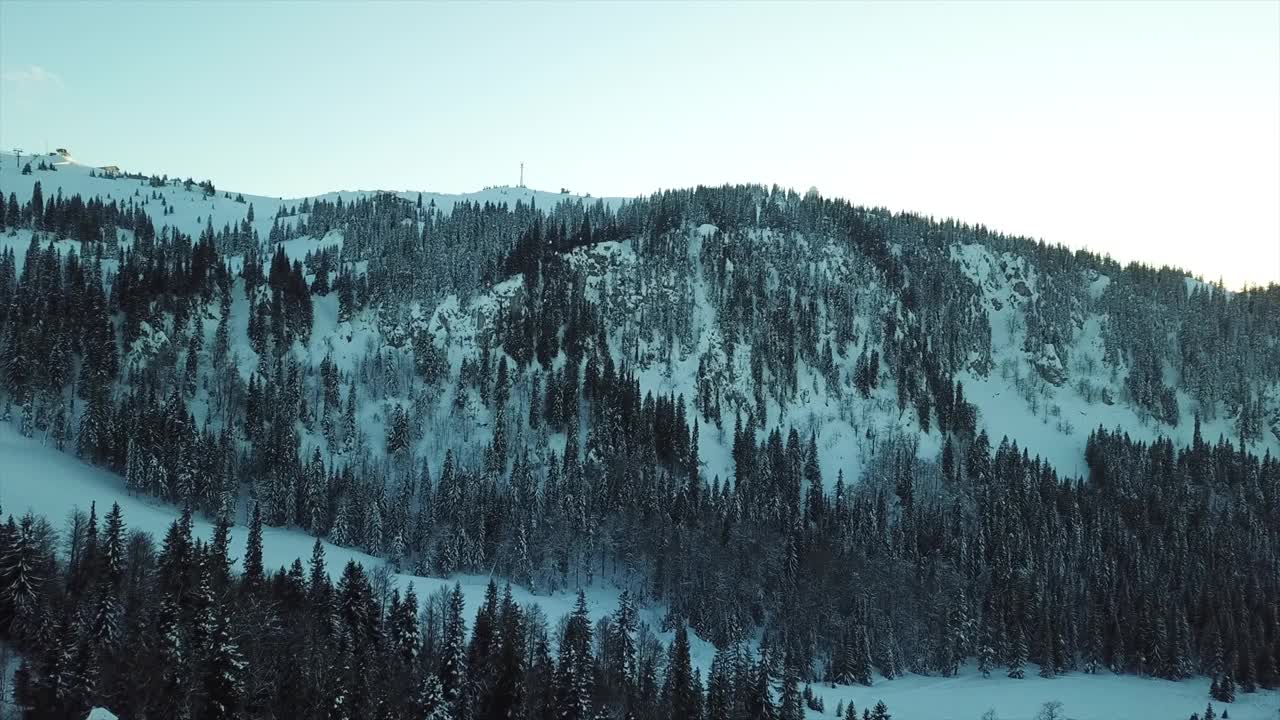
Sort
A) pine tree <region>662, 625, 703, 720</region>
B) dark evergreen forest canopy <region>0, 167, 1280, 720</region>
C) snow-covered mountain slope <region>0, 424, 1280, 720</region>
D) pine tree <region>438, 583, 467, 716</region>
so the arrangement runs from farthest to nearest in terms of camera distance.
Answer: snow-covered mountain slope <region>0, 424, 1280, 720</region> < pine tree <region>662, 625, 703, 720</region> < dark evergreen forest canopy <region>0, 167, 1280, 720</region> < pine tree <region>438, 583, 467, 716</region>

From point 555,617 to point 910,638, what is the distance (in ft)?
188

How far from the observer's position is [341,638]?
84.4 metres

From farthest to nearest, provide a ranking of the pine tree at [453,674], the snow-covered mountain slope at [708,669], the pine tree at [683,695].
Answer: the snow-covered mountain slope at [708,669]
the pine tree at [683,695]
the pine tree at [453,674]

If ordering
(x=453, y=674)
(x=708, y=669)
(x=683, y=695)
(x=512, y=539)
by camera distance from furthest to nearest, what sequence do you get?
1. (x=512, y=539)
2. (x=708, y=669)
3. (x=683, y=695)
4. (x=453, y=674)

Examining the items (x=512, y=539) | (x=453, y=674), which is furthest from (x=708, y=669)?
(x=453, y=674)

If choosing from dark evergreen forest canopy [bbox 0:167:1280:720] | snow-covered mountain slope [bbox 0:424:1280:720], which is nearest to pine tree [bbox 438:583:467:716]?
dark evergreen forest canopy [bbox 0:167:1280:720]

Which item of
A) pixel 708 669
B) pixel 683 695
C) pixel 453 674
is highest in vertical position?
pixel 453 674

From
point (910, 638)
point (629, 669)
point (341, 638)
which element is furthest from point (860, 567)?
point (341, 638)

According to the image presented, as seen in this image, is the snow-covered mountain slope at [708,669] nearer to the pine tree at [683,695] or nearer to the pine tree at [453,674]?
the pine tree at [683,695]

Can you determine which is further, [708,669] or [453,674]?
[708,669]

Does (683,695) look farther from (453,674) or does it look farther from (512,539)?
(512,539)

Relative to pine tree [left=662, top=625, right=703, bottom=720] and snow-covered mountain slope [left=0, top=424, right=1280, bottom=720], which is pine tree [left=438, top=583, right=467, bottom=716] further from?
snow-covered mountain slope [left=0, top=424, right=1280, bottom=720]

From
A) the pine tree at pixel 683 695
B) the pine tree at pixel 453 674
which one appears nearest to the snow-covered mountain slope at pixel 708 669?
the pine tree at pixel 683 695

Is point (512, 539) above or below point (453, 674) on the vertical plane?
below
